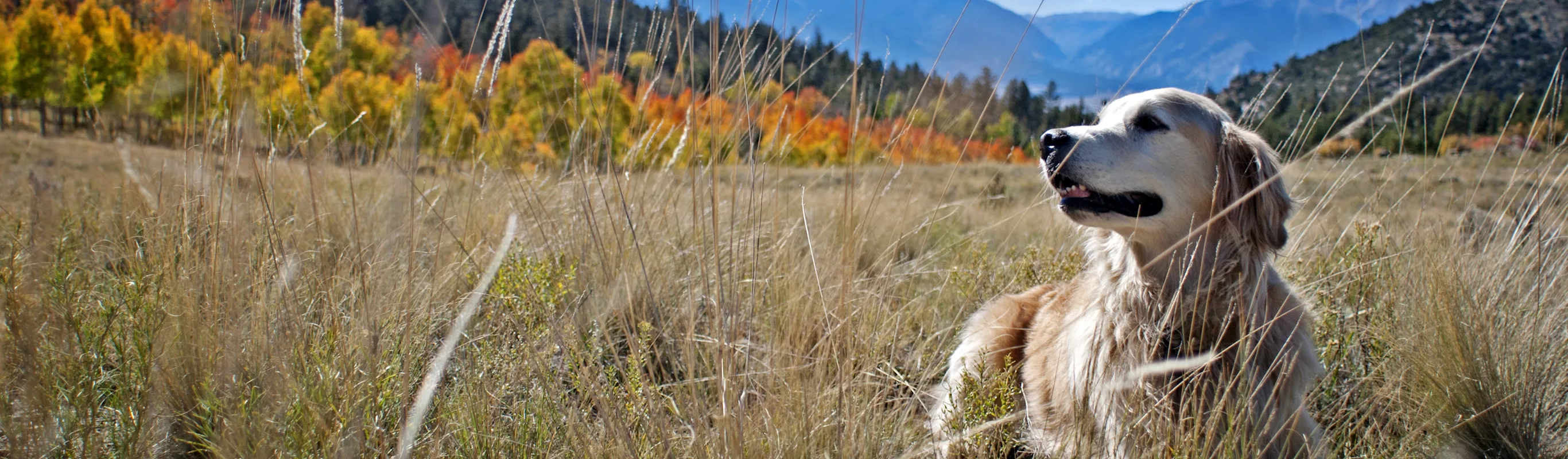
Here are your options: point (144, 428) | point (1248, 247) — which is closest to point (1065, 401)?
point (1248, 247)

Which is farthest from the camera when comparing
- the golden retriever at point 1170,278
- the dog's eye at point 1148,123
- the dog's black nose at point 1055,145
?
the dog's eye at point 1148,123

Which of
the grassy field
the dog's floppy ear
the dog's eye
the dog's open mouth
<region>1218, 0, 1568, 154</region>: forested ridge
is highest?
<region>1218, 0, 1568, 154</region>: forested ridge

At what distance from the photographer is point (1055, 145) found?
5.99ft

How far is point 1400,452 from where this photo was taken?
5.25 ft

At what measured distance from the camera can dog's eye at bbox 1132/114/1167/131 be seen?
1944 mm

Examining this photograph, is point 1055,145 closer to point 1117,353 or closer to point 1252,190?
point 1252,190

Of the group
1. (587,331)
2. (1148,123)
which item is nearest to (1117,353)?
(1148,123)

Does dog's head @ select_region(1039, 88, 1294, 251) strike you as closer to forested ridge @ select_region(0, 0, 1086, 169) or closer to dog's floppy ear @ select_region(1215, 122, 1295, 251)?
dog's floppy ear @ select_region(1215, 122, 1295, 251)

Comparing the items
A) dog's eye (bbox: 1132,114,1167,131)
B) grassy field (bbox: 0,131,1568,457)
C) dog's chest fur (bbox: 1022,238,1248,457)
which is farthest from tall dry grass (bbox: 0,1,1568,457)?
dog's eye (bbox: 1132,114,1167,131)

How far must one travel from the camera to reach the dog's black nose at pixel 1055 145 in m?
1.79

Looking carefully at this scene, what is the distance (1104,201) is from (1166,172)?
0.73 feet

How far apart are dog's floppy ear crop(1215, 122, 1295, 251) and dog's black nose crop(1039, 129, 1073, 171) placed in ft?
1.19

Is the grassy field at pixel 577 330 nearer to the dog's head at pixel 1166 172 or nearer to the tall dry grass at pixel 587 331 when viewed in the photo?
the tall dry grass at pixel 587 331

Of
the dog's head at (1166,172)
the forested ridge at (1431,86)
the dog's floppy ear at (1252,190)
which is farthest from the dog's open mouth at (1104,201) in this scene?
the forested ridge at (1431,86)
